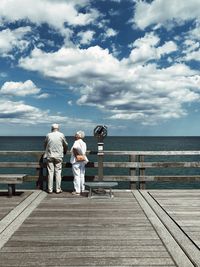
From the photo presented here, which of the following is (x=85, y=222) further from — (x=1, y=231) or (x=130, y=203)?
(x=130, y=203)

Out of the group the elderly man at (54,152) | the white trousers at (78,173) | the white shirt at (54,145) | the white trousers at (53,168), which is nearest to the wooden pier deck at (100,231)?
the white trousers at (78,173)

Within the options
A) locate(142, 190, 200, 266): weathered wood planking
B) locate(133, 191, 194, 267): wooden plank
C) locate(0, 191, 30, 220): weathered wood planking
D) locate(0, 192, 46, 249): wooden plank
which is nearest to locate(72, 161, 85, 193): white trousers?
locate(0, 192, 46, 249): wooden plank

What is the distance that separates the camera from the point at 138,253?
482 cm

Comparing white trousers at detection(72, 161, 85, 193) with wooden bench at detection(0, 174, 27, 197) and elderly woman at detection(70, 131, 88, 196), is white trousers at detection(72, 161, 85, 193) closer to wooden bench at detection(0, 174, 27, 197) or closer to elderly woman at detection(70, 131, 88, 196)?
elderly woman at detection(70, 131, 88, 196)

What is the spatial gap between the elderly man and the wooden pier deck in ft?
2.95

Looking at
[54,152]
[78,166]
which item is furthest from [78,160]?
[54,152]

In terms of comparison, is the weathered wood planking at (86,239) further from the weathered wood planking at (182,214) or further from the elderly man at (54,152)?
the elderly man at (54,152)

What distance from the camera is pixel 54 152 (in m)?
9.80

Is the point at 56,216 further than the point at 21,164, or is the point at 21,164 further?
the point at 21,164

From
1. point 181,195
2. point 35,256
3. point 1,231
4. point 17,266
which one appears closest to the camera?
point 17,266

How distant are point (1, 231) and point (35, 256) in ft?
4.55

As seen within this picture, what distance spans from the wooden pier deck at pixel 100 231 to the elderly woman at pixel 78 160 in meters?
0.67

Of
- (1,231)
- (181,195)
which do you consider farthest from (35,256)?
(181,195)

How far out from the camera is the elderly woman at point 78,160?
Result: 9570 millimetres
